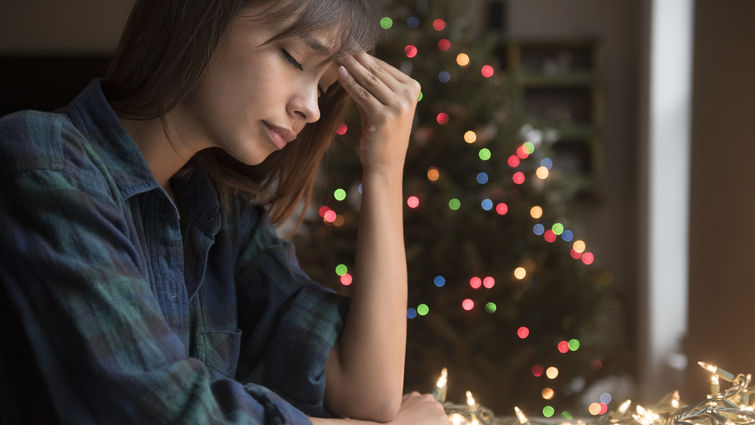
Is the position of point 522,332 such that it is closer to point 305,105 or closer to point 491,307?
point 491,307

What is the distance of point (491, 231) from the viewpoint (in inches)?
93.0

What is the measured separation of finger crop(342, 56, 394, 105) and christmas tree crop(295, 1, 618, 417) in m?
1.37

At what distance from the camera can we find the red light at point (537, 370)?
7.85ft

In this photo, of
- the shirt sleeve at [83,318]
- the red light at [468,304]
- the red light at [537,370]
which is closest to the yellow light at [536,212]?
the red light at [468,304]

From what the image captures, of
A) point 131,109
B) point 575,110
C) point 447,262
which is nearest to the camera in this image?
point 131,109

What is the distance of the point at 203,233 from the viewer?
0.91 m

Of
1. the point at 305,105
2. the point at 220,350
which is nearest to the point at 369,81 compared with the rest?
the point at 305,105

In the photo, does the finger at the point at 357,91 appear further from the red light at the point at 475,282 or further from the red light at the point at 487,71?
the red light at the point at 487,71

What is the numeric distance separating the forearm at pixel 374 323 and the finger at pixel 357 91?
0.09 m

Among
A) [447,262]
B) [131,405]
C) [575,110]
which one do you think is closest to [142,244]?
[131,405]

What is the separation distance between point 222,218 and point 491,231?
152 centimetres

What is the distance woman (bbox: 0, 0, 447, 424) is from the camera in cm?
60

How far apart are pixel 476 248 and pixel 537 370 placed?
0.47m

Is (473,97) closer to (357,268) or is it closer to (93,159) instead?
(357,268)
